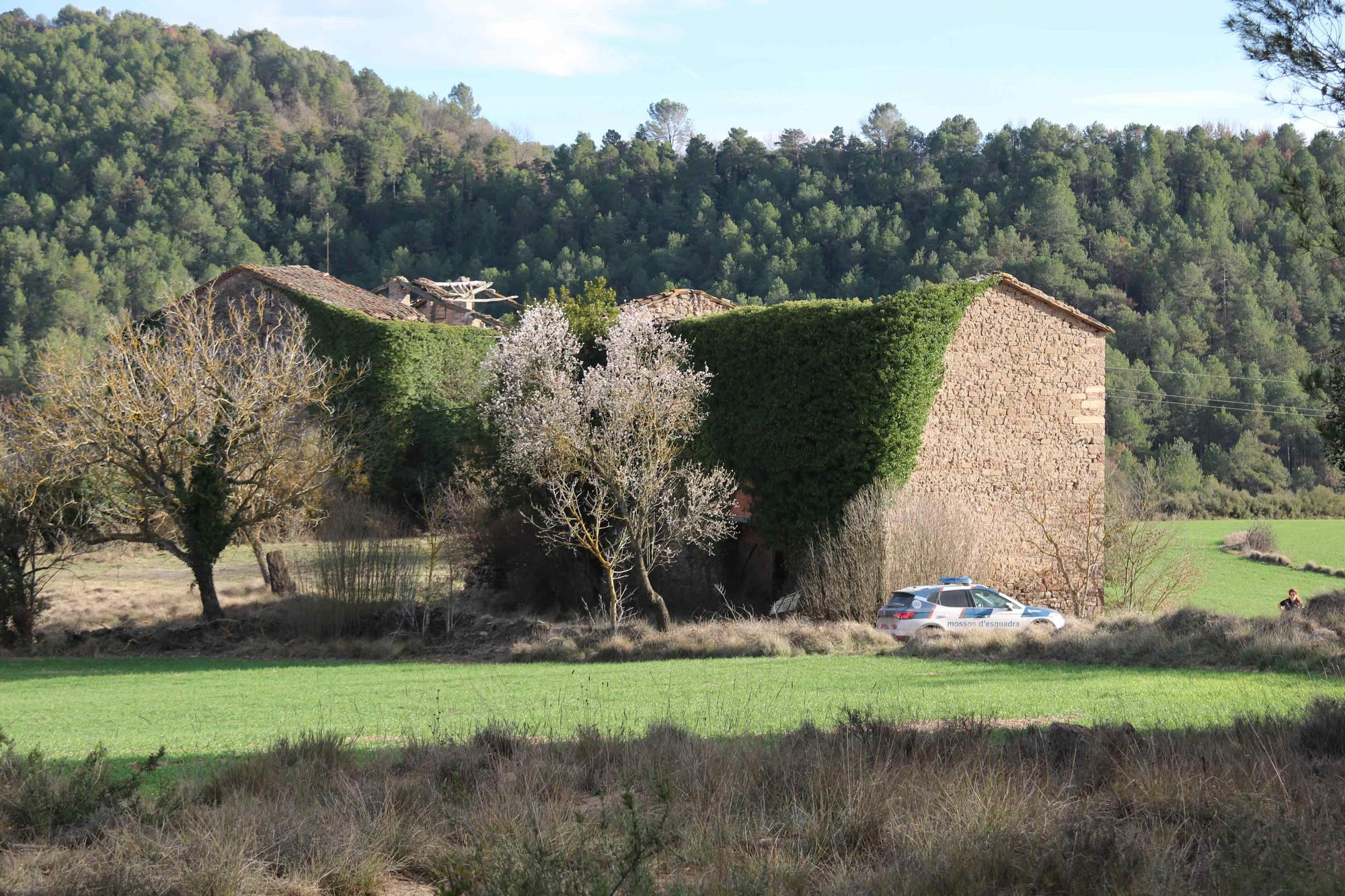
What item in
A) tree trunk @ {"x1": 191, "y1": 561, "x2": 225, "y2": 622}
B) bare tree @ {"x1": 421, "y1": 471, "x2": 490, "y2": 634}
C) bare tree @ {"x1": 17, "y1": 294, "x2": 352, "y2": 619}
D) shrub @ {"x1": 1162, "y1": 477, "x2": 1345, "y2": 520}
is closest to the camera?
bare tree @ {"x1": 17, "y1": 294, "x2": 352, "y2": 619}

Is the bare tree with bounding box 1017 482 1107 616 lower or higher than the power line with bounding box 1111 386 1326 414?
lower

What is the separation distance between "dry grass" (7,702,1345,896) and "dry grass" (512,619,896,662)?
12458 mm

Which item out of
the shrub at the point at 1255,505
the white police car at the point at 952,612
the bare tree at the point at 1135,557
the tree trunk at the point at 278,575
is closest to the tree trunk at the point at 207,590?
the tree trunk at the point at 278,575

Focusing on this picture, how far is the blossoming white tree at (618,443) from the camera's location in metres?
24.6

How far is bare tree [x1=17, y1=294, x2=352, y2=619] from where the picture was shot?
27156 millimetres

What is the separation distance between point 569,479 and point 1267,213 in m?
56.8

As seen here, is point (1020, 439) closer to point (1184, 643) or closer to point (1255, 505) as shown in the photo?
point (1184, 643)

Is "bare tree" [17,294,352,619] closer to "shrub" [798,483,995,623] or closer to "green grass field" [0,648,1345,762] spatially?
"green grass field" [0,648,1345,762]

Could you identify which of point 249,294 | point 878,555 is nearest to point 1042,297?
point 878,555

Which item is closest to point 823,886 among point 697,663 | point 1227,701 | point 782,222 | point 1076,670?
point 1227,701

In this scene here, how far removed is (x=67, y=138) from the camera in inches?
3027

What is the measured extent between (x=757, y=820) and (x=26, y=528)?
84.3 feet

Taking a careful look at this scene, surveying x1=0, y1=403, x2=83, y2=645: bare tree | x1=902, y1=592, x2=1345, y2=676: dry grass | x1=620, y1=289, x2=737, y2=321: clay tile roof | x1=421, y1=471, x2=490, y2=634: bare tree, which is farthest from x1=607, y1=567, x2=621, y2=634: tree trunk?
x1=0, y1=403, x2=83, y2=645: bare tree

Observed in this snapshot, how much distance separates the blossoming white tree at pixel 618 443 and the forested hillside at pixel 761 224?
33.5 meters
